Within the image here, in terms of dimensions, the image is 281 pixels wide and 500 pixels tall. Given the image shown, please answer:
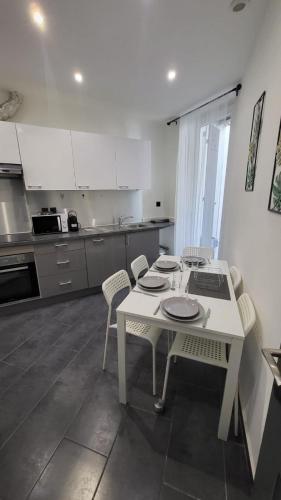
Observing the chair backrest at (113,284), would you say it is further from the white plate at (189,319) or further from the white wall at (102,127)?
the white wall at (102,127)

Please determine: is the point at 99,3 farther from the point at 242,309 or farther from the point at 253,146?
the point at 242,309

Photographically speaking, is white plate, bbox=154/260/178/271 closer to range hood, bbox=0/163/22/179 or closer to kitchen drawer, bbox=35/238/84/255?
kitchen drawer, bbox=35/238/84/255

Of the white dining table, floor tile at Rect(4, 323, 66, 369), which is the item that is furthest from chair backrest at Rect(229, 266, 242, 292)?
floor tile at Rect(4, 323, 66, 369)

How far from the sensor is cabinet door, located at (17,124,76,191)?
2.46 meters

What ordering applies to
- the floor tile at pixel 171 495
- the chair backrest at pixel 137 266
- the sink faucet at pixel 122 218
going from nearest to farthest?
the floor tile at pixel 171 495 → the chair backrest at pixel 137 266 → the sink faucet at pixel 122 218

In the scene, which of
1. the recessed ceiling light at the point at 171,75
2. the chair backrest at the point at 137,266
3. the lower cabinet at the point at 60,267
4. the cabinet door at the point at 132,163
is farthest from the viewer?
the cabinet door at the point at 132,163

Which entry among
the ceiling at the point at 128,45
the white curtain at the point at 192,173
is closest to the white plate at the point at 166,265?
the white curtain at the point at 192,173

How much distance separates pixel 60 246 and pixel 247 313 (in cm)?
220

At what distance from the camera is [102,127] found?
3.19 meters

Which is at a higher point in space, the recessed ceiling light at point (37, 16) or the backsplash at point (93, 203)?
the recessed ceiling light at point (37, 16)

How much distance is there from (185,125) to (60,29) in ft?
6.91

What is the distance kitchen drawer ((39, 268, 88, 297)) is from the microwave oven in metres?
0.62

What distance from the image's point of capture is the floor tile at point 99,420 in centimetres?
123

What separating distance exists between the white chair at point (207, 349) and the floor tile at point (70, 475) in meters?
0.51
